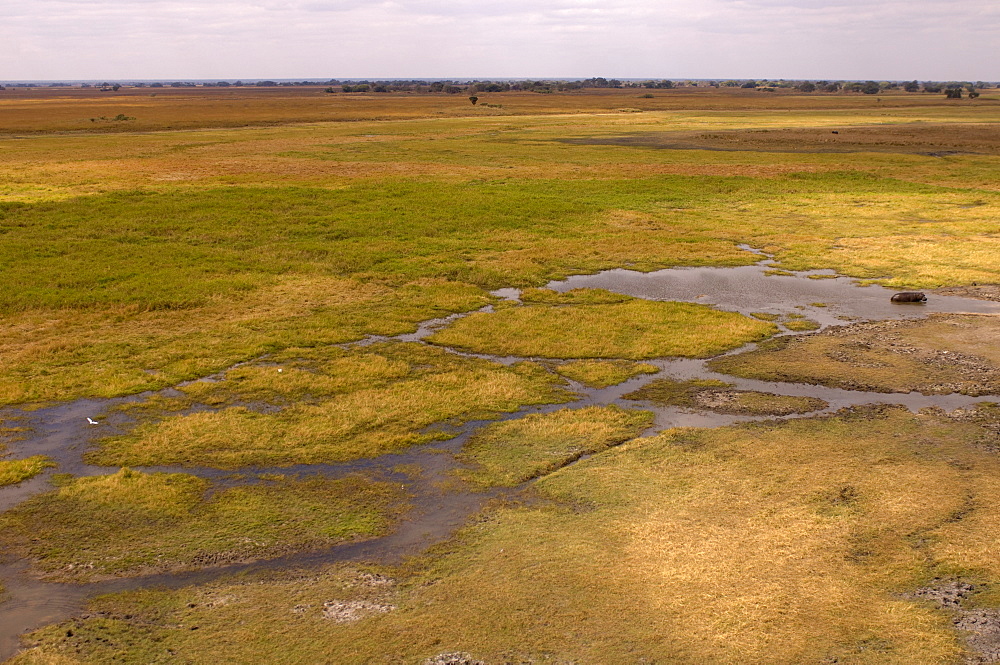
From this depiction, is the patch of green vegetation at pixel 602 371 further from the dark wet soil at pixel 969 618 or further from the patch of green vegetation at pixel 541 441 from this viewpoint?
the dark wet soil at pixel 969 618

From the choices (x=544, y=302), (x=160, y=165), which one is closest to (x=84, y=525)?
(x=544, y=302)

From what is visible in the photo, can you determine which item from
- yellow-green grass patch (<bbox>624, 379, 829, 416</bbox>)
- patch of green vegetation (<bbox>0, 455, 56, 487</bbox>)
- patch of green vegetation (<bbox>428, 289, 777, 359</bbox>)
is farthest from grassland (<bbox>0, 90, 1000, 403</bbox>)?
yellow-green grass patch (<bbox>624, 379, 829, 416</bbox>)

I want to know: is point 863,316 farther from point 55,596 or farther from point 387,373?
point 55,596

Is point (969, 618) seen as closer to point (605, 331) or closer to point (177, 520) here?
point (177, 520)

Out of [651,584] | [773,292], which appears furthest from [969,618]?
[773,292]

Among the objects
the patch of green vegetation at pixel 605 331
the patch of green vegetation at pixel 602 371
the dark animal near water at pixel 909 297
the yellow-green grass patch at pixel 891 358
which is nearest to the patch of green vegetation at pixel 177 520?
the patch of green vegetation at pixel 602 371
